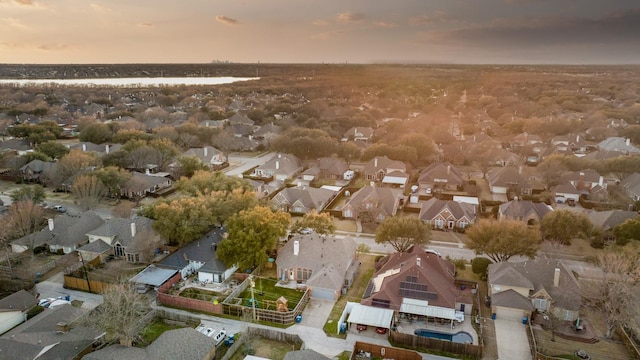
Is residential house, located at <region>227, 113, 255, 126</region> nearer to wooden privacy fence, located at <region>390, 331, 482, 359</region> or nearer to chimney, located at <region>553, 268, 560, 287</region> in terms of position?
chimney, located at <region>553, 268, 560, 287</region>

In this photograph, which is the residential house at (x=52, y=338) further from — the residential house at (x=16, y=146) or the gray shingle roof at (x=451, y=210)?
the residential house at (x=16, y=146)

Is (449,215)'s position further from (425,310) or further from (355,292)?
(425,310)

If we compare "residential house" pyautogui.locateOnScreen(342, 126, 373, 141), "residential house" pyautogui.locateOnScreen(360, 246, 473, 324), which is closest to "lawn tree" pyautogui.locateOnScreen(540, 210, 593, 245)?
"residential house" pyautogui.locateOnScreen(360, 246, 473, 324)

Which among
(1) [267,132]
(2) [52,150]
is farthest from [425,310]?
(1) [267,132]

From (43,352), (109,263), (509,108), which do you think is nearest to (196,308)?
(43,352)

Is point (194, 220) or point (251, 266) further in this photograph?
point (194, 220)

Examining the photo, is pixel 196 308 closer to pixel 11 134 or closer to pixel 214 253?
pixel 214 253
